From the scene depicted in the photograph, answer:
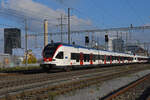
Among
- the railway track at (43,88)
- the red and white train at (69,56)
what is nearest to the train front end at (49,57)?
the red and white train at (69,56)

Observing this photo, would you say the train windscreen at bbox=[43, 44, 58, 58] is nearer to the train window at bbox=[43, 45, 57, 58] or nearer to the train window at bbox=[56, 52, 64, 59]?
the train window at bbox=[43, 45, 57, 58]

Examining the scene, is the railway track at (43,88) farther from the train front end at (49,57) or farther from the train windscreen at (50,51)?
the train windscreen at (50,51)

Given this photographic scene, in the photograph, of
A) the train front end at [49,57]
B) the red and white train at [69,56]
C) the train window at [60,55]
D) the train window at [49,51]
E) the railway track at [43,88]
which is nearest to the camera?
the railway track at [43,88]

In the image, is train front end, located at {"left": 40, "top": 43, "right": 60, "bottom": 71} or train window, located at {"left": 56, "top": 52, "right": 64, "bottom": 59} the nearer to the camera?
train front end, located at {"left": 40, "top": 43, "right": 60, "bottom": 71}

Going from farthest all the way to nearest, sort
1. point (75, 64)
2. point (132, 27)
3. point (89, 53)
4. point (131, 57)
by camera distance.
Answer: point (131, 57), point (132, 27), point (89, 53), point (75, 64)

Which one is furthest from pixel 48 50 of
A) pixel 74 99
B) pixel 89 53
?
pixel 74 99

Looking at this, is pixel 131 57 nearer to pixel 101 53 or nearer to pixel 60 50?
pixel 101 53

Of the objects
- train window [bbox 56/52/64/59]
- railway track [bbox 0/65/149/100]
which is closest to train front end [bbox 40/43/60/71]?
train window [bbox 56/52/64/59]

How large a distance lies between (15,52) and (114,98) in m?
64.1

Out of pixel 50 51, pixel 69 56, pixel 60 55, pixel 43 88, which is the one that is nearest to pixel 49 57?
pixel 50 51

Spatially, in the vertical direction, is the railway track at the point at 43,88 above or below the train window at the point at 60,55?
below

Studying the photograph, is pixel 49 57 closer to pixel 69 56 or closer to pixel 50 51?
pixel 50 51

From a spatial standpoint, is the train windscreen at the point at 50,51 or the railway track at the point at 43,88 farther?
the train windscreen at the point at 50,51

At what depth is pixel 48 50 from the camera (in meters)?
22.5
